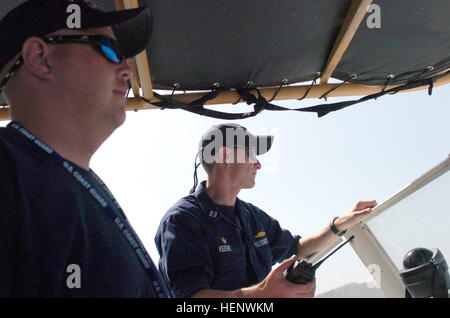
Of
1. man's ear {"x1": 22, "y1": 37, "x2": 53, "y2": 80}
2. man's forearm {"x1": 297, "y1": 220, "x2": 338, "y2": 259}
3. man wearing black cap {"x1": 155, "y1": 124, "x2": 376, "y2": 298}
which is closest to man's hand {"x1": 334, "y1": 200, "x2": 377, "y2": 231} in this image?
man wearing black cap {"x1": 155, "y1": 124, "x2": 376, "y2": 298}

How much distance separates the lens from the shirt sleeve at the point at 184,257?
2.08 meters

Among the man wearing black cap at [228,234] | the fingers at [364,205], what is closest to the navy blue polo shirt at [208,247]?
the man wearing black cap at [228,234]

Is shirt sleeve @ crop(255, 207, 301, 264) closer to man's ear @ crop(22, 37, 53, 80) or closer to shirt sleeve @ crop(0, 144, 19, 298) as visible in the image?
man's ear @ crop(22, 37, 53, 80)

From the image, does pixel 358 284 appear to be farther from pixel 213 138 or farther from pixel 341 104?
pixel 213 138

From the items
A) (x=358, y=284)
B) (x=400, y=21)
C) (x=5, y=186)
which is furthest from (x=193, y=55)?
(x=5, y=186)

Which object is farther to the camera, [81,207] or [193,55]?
[193,55]

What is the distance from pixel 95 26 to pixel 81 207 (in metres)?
0.58

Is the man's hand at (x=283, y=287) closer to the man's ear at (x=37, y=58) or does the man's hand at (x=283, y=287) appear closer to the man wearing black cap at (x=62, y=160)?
the man wearing black cap at (x=62, y=160)

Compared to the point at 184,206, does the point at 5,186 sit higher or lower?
lower

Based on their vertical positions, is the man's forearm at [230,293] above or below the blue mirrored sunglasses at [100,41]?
below

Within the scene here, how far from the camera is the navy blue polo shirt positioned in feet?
7.02

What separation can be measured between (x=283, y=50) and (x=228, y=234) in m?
0.96

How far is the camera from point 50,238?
908 mm

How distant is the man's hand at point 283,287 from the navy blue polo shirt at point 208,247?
1.78ft
